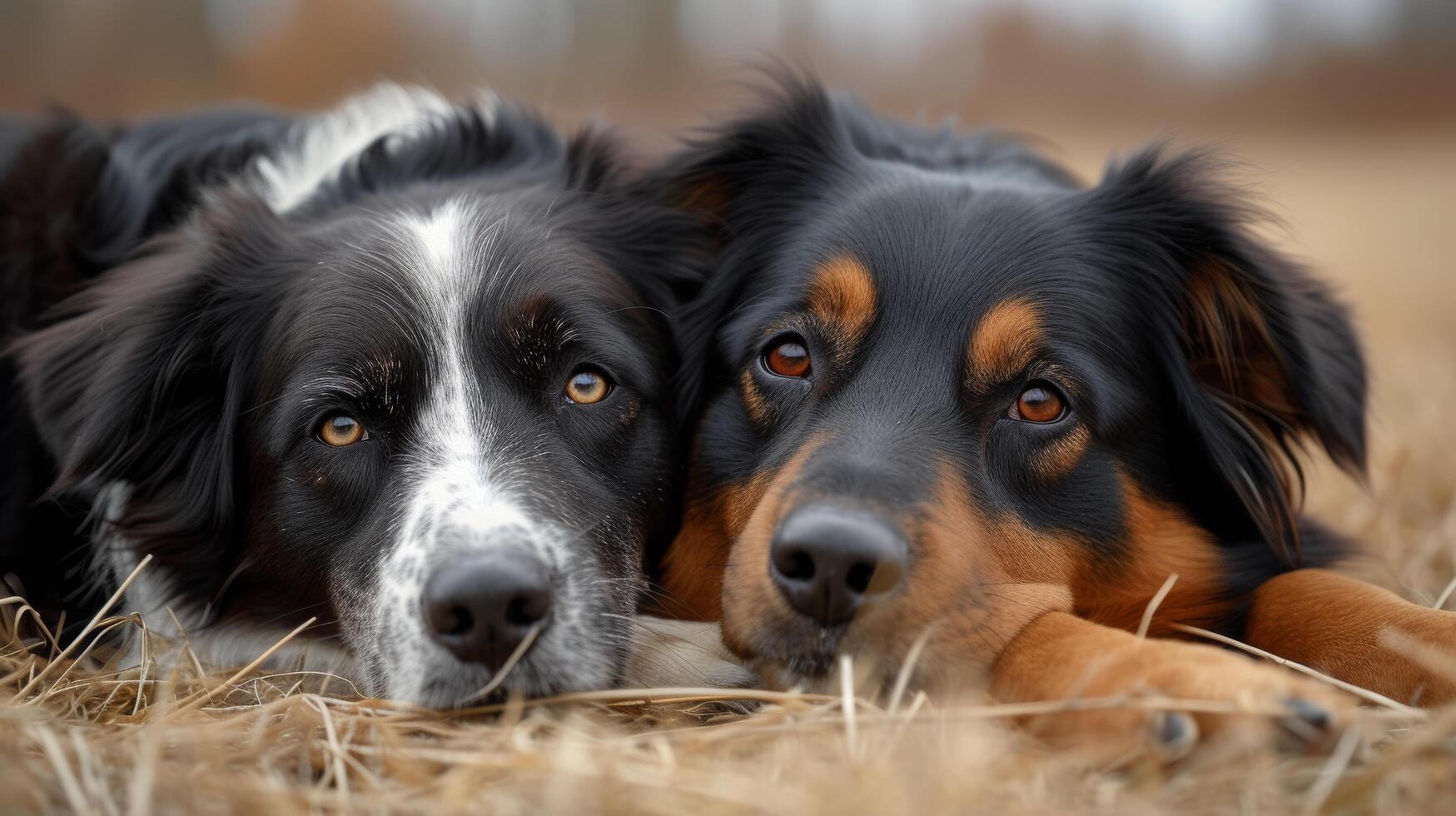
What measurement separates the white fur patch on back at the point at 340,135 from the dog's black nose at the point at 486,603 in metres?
1.97

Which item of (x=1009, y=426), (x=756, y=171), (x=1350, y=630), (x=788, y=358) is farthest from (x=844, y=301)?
(x=1350, y=630)

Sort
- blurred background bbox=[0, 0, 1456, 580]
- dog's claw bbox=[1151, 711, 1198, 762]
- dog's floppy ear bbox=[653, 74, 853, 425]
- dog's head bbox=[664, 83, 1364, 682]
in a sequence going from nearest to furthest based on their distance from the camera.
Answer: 1. dog's claw bbox=[1151, 711, 1198, 762]
2. dog's head bbox=[664, 83, 1364, 682]
3. dog's floppy ear bbox=[653, 74, 853, 425]
4. blurred background bbox=[0, 0, 1456, 580]

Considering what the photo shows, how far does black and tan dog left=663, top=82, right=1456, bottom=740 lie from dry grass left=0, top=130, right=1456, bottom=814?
26 cm

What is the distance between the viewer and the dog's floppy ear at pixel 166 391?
350 centimetres

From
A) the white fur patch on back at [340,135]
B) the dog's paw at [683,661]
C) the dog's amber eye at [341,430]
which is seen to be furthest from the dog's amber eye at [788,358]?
the white fur patch on back at [340,135]

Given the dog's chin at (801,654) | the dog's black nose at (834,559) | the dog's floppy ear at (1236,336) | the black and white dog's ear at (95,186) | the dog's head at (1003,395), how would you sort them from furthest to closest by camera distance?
the black and white dog's ear at (95,186) < the dog's floppy ear at (1236,336) < the dog's head at (1003,395) < the dog's chin at (801,654) < the dog's black nose at (834,559)

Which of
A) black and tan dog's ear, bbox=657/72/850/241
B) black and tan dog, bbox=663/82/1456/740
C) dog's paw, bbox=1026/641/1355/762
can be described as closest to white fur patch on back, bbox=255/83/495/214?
black and tan dog's ear, bbox=657/72/850/241

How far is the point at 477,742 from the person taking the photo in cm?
251

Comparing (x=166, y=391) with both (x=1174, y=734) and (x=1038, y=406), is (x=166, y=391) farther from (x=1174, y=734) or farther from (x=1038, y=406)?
(x=1174, y=734)

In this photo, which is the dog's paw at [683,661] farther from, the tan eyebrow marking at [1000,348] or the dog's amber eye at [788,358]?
the tan eyebrow marking at [1000,348]

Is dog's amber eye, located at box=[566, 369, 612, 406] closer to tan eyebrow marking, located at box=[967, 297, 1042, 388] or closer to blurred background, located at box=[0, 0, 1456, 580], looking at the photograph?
tan eyebrow marking, located at box=[967, 297, 1042, 388]

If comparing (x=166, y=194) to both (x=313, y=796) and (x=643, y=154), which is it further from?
(x=313, y=796)

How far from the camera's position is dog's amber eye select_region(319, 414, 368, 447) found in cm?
327

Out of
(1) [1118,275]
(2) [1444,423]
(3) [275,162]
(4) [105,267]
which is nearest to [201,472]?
(4) [105,267]
